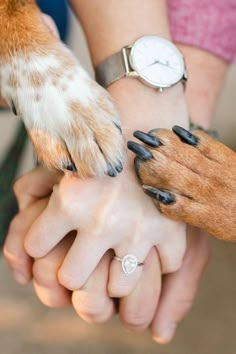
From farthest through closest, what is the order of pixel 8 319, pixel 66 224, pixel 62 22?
pixel 62 22, pixel 8 319, pixel 66 224

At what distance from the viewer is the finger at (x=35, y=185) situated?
97cm

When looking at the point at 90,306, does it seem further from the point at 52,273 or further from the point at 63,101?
the point at 63,101

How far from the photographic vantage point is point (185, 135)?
0.92 m

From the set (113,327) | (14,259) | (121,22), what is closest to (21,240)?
(14,259)

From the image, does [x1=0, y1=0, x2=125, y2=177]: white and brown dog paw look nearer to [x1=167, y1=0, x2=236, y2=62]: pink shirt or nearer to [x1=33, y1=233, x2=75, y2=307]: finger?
[x1=33, y1=233, x2=75, y2=307]: finger

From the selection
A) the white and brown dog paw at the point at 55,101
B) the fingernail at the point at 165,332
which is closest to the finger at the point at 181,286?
the fingernail at the point at 165,332

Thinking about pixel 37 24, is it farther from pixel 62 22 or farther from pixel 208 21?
pixel 62 22

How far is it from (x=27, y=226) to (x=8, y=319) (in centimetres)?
49

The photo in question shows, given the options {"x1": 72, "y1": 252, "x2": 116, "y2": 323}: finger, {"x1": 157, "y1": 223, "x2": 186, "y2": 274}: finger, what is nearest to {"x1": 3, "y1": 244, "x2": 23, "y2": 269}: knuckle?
{"x1": 72, "y1": 252, "x2": 116, "y2": 323}: finger

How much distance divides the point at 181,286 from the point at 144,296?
0.09m

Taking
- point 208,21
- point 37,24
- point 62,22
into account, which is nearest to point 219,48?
point 208,21

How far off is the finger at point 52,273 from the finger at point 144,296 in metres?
0.09

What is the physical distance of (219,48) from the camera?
116 cm

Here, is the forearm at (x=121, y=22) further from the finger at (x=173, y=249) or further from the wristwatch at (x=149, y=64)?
the finger at (x=173, y=249)
